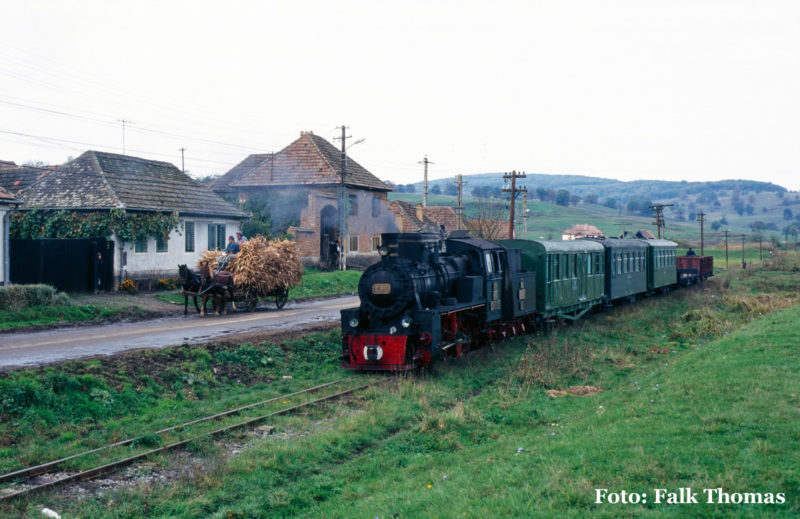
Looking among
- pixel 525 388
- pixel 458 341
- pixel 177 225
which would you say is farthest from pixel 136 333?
pixel 177 225

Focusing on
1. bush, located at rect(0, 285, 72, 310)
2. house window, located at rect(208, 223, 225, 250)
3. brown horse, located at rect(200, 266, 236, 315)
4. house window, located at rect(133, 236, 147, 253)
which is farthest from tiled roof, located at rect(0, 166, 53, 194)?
brown horse, located at rect(200, 266, 236, 315)

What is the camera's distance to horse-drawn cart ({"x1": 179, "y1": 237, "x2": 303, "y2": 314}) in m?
22.3

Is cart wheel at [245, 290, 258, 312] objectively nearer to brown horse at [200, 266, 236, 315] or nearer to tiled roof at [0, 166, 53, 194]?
brown horse at [200, 266, 236, 315]

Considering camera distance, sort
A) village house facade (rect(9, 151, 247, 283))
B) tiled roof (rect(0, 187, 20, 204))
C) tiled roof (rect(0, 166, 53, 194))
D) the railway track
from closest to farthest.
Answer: the railway track < tiled roof (rect(0, 187, 20, 204)) < village house facade (rect(9, 151, 247, 283)) < tiled roof (rect(0, 166, 53, 194))

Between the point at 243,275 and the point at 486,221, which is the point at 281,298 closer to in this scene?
the point at 243,275

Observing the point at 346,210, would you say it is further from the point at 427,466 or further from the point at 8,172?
the point at 427,466

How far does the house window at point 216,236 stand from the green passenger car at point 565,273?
58.0 ft

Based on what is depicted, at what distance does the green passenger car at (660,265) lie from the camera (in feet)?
108

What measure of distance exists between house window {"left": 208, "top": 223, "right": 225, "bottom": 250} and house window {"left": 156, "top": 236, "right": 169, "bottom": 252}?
3.70 m

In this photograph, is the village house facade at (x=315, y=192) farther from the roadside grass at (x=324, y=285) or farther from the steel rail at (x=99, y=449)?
the steel rail at (x=99, y=449)

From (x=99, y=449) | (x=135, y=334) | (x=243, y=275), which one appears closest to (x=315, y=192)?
(x=243, y=275)

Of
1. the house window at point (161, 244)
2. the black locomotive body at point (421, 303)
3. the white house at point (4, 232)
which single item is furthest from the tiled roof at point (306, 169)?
the black locomotive body at point (421, 303)

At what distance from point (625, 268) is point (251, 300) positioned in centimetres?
1584

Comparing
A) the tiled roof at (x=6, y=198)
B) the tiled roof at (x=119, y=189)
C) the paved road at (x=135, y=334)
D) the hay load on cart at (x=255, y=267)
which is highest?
the tiled roof at (x=119, y=189)
